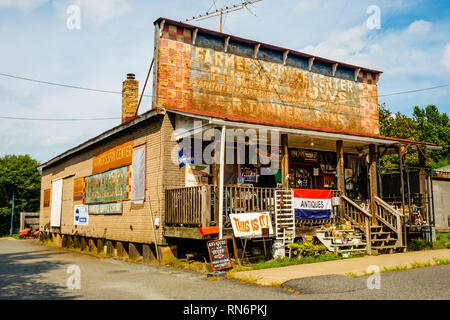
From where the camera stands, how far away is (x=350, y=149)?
17703 millimetres

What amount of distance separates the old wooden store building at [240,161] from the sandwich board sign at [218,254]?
1.49ft

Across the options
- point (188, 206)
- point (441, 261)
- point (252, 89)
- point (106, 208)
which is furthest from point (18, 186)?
point (441, 261)

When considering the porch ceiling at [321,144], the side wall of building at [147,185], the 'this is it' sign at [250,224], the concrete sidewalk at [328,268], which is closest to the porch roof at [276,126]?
the porch ceiling at [321,144]

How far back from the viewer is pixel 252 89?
16656 mm

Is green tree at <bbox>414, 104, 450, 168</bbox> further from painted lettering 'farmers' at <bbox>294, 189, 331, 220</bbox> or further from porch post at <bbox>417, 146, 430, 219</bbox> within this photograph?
painted lettering 'farmers' at <bbox>294, 189, 331, 220</bbox>

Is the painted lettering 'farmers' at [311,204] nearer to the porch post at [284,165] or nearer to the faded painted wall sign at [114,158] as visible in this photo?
the porch post at [284,165]

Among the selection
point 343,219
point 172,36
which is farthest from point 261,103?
point 343,219

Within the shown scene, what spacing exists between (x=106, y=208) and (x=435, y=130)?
46566mm

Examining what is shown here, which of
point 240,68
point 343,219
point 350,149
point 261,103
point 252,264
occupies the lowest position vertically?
point 252,264

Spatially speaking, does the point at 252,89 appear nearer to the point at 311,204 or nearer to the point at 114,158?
the point at 311,204

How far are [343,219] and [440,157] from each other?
42.3 meters

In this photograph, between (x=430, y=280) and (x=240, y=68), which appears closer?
(x=430, y=280)

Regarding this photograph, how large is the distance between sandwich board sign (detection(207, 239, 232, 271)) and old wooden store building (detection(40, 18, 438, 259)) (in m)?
0.45

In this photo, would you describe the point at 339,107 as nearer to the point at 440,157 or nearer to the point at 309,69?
the point at 309,69
